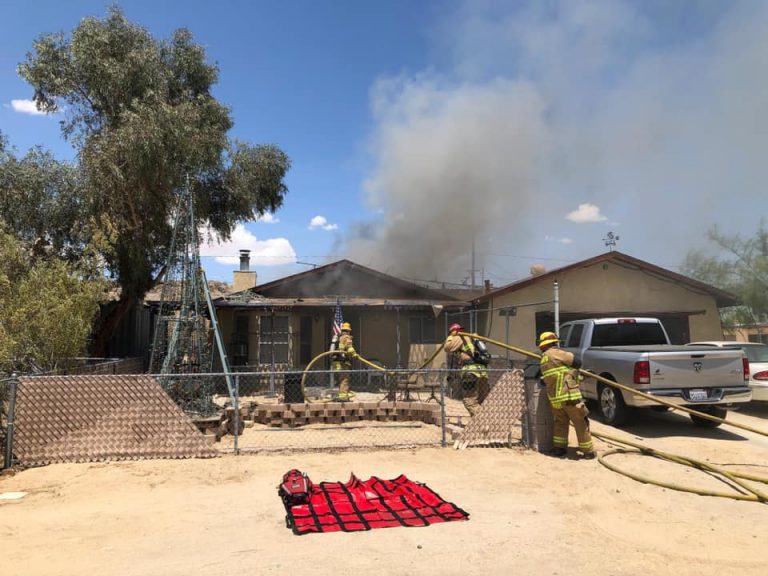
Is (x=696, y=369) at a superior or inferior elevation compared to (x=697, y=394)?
superior

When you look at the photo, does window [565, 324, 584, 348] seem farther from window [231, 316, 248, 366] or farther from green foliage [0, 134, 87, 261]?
green foliage [0, 134, 87, 261]

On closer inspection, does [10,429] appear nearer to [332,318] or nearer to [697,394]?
[697,394]

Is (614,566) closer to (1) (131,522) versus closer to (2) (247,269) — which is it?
(1) (131,522)

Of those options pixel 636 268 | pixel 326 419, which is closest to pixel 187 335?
pixel 326 419

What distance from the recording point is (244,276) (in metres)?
18.5

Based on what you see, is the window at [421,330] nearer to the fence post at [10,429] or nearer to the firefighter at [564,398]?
the firefighter at [564,398]

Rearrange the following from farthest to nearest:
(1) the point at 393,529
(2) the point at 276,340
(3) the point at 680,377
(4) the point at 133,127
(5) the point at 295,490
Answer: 1. (2) the point at 276,340
2. (4) the point at 133,127
3. (3) the point at 680,377
4. (5) the point at 295,490
5. (1) the point at 393,529

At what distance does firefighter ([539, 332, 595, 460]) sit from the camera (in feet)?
20.5

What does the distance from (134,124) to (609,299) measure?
527 inches

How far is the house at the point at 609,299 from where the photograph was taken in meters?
14.5

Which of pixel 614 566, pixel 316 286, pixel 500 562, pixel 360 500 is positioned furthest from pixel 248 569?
pixel 316 286

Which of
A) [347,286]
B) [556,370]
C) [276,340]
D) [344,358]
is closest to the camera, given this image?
[556,370]

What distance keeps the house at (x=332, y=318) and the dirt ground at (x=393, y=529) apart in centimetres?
793

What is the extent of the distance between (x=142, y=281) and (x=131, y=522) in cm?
1182
